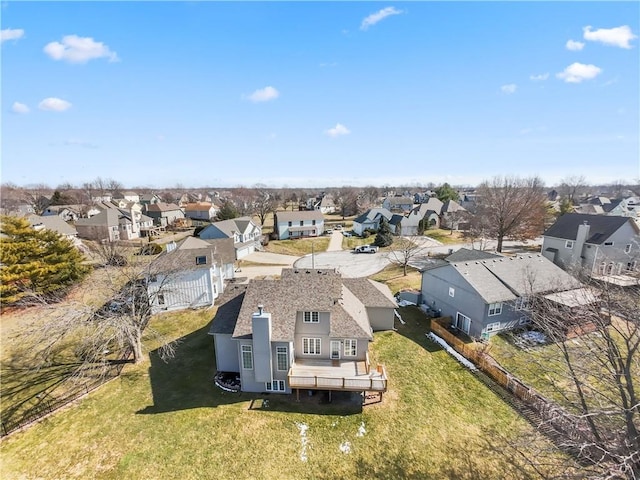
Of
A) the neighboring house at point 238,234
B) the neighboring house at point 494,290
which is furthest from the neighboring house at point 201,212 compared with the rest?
the neighboring house at point 494,290

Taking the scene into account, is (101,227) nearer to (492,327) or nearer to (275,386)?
(275,386)

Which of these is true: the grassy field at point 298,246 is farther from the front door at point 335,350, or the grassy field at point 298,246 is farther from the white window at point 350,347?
the white window at point 350,347

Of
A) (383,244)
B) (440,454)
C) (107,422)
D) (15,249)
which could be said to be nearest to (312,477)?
(440,454)

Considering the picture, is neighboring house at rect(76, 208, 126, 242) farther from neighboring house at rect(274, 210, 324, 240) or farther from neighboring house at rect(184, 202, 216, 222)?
neighboring house at rect(274, 210, 324, 240)

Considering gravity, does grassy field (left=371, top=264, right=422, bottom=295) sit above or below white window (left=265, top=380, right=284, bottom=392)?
above

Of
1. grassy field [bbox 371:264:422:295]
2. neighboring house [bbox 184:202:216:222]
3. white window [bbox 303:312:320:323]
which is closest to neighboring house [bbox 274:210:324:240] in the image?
grassy field [bbox 371:264:422:295]

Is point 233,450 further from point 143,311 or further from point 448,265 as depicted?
point 448,265
